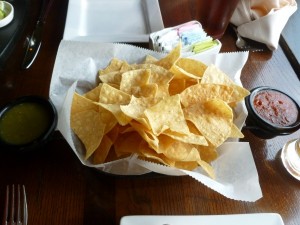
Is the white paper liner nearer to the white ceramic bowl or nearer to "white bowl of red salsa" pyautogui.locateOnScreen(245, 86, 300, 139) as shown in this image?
"white bowl of red salsa" pyautogui.locateOnScreen(245, 86, 300, 139)

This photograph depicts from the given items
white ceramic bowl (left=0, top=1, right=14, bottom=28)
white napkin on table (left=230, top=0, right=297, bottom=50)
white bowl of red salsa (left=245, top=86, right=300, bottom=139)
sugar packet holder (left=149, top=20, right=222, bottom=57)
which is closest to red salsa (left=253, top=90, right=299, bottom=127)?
white bowl of red salsa (left=245, top=86, right=300, bottom=139)

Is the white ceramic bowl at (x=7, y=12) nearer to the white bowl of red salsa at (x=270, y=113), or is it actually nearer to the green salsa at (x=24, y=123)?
the green salsa at (x=24, y=123)

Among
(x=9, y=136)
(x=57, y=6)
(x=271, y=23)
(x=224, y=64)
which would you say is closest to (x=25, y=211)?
(x=9, y=136)

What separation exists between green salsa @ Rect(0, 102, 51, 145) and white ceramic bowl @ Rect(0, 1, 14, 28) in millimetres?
Result: 379

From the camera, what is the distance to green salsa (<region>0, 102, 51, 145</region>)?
63 centimetres

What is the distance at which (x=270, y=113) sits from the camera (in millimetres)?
736

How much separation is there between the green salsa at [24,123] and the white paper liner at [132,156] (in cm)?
4

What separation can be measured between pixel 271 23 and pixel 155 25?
1.32ft

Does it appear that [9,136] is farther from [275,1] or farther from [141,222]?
[275,1]

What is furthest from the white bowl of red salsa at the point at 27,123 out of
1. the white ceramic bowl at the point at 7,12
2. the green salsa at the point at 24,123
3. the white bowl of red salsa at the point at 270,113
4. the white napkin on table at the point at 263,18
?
the white napkin on table at the point at 263,18

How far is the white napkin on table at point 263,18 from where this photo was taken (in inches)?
39.4

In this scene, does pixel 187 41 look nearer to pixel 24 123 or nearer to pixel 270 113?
pixel 270 113

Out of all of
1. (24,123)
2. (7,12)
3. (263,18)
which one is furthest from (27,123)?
(263,18)

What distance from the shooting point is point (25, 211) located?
58 cm
